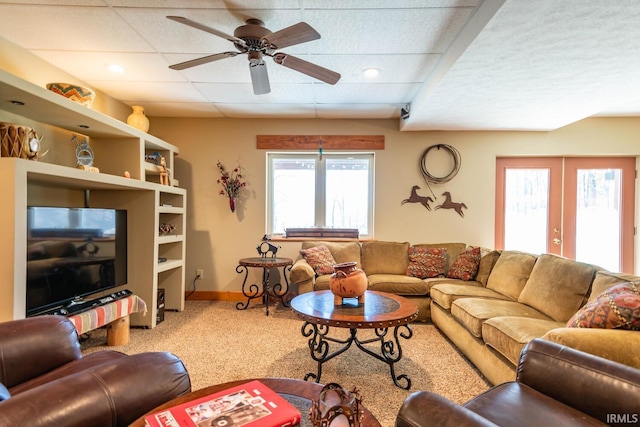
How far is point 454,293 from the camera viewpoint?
2.82 m

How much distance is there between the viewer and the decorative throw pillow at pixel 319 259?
3527 millimetres

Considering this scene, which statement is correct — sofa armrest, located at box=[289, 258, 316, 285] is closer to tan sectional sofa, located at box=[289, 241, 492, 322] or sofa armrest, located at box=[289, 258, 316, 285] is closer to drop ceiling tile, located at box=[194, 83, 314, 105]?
tan sectional sofa, located at box=[289, 241, 492, 322]

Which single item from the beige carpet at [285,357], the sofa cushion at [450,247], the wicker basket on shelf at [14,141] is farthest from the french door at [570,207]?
the wicker basket on shelf at [14,141]

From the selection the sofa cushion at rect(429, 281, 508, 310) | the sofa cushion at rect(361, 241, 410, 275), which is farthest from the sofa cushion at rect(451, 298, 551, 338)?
the sofa cushion at rect(361, 241, 410, 275)

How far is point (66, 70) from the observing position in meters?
2.81

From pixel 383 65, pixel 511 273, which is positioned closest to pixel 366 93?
pixel 383 65

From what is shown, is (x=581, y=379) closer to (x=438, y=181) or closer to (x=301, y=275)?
(x=301, y=275)

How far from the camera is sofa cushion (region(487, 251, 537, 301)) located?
2.76 metres

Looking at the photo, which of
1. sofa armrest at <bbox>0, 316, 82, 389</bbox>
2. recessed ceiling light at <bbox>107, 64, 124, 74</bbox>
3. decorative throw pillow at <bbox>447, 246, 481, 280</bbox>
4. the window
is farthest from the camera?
the window

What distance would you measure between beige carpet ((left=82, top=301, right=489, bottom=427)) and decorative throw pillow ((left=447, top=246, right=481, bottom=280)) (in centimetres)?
69

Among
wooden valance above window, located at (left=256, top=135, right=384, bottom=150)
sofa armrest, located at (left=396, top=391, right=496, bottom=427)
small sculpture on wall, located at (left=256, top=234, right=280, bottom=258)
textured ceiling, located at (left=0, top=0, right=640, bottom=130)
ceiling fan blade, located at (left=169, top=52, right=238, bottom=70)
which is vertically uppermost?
textured ceiling, located at (left=0, top=0, right=640, bottom=130)

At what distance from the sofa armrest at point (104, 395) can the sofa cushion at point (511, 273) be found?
9.20 ft

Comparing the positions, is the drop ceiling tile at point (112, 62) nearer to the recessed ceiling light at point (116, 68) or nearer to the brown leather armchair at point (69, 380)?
the recessed ceiling light at point (116, 68)

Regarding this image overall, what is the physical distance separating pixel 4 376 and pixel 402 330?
2862 millimetres
